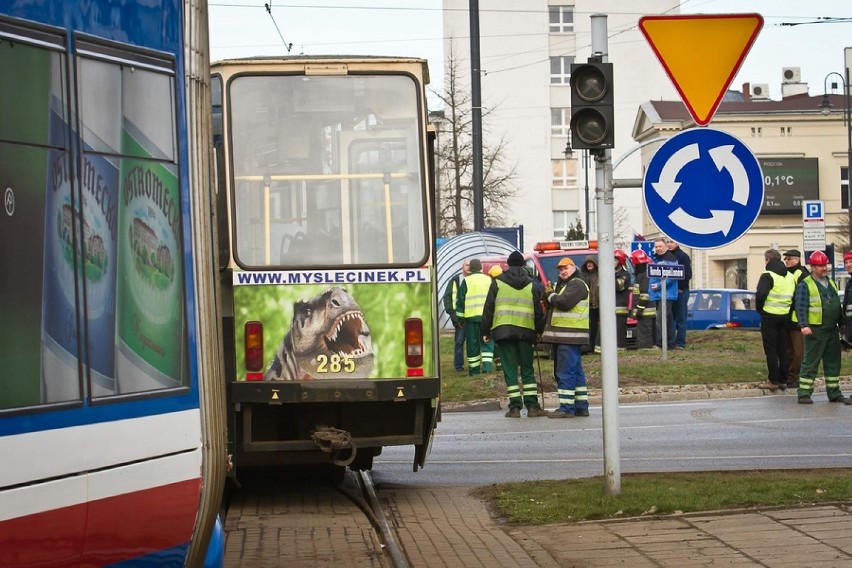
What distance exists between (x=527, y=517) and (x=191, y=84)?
5268mm

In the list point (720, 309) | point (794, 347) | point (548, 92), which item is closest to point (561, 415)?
point (794, 347)

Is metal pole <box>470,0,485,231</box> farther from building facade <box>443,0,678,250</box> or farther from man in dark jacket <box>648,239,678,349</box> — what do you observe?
building facade <box>443,0,678,250</box>

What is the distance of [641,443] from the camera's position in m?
15.6

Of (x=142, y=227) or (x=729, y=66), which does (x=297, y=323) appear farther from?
(x=142, y=227)

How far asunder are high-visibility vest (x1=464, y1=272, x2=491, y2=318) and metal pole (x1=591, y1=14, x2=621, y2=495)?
13.0 m

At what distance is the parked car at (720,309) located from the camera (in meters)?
44.6

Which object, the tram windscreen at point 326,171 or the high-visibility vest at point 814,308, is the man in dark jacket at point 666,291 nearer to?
the high-visibility vest at point 814,308

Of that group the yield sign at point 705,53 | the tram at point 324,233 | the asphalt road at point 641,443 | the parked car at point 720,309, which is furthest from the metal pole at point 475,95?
the yield sign at point 705,53

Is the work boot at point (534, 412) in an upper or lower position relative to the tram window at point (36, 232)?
lower

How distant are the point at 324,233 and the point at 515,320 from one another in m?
7.28

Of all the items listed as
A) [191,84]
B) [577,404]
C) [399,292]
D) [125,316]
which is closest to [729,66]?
[399,292]

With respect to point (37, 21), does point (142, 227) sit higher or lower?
lower

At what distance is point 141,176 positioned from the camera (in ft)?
18.9

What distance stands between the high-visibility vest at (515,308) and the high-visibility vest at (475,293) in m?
5.58
